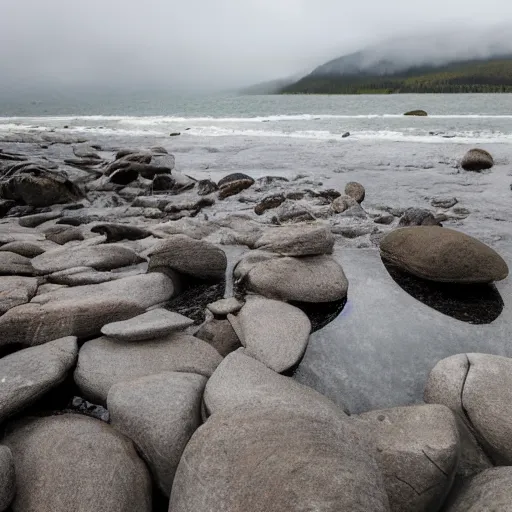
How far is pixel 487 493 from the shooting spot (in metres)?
1.57

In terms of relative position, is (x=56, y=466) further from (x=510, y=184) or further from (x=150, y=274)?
(x=510, y=184)

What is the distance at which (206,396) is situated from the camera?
7.09 feet

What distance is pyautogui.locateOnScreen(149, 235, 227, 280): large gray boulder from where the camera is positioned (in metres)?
3.77

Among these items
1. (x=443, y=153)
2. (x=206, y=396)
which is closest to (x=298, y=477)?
(x=206, y=396)

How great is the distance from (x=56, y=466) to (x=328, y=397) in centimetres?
154

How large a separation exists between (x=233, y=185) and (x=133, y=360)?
234 inches

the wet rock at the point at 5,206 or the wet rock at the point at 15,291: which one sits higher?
the wet rock at the point at 15,291

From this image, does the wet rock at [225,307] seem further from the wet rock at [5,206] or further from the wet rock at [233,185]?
the wet rock at [5,206]

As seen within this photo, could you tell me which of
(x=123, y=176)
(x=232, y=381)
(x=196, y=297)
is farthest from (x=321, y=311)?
(x=123, y=176)

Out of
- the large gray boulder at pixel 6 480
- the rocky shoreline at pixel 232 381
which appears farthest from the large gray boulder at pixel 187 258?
the large gray boulder at pixel 6 480

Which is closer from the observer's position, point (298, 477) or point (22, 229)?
point (298, 477)

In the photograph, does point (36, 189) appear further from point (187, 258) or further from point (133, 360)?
point (133, 360)

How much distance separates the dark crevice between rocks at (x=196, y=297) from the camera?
3.46m

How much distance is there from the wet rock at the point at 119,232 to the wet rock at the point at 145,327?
2356 mm
